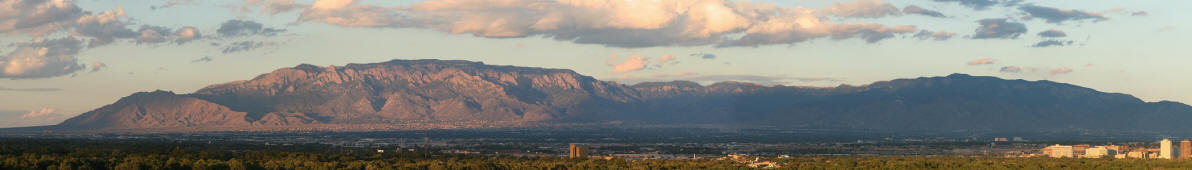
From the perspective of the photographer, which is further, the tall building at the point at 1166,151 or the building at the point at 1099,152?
the building at the point at 1099,152

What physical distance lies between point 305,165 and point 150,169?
20559mm

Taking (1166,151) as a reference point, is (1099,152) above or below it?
below

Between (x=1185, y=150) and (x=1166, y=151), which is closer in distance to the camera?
(x=1185, y=150)

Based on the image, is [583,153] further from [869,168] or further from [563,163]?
[869,168]

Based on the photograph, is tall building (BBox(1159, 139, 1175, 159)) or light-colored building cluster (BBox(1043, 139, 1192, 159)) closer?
tall building (BBox(1159, 139, 1175, 159))

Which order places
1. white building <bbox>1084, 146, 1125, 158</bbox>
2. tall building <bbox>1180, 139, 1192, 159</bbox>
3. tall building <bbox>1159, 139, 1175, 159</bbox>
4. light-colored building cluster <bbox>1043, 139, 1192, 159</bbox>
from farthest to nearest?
white building <bbox>1084, 146, 1125, 158</bbox>, light-colored building cluster <bbox>1043, 139, 1192, 159</bbox>, tall building <bbox>1159, 139, 1175, 159</bbox>, tall building <bbox>1180, 139, 1192, 159</bbox>

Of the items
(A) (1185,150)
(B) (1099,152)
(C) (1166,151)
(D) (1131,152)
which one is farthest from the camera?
(B) (1099,152)

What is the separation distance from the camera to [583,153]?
6614 inches

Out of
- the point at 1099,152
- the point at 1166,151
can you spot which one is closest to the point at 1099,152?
the point at 1099,152

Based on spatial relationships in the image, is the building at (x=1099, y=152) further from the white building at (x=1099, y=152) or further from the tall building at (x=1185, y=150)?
the tall building at (x=1185, y=150)

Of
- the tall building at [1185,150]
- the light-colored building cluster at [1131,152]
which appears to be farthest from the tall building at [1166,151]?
the tall building at [1185,150]

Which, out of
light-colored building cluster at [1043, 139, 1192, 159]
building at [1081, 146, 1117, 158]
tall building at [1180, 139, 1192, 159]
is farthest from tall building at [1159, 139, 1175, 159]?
building at [1081, 146, 1117, 158]

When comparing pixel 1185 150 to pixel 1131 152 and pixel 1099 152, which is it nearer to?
pixel 1131 152

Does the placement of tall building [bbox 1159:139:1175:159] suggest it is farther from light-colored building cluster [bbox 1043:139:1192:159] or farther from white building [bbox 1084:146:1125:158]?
white building [bbox 1084:146:1125:158]
